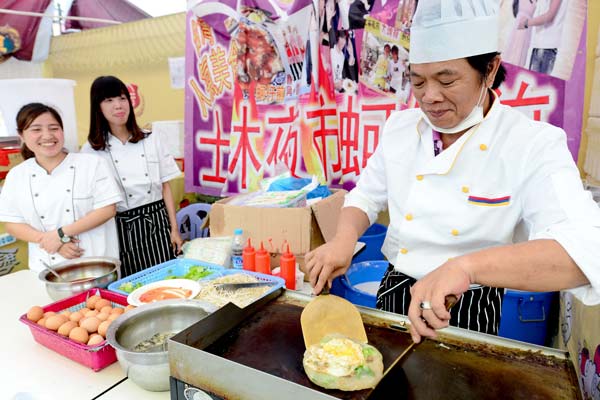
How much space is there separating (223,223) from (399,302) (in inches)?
49.5

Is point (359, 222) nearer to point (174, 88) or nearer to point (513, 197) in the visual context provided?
point (513, 197)

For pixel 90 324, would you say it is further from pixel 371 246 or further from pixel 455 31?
pixel 371 246

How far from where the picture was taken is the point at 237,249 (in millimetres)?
2248

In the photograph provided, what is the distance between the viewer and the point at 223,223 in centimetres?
247

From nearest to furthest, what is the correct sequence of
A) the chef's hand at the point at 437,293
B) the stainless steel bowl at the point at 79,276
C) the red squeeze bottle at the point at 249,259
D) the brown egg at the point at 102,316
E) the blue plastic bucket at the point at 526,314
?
the chef's hand at the point at 437,293, the brown egg at the point at 102,316, the stainless steel bowl at the point at 79,276, the red squeeze bottle at the point at 249,259, the blue plastic bucket at the point at 526,314

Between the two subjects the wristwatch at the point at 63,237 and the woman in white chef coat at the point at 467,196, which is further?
the wristwatch at the point at 63,237

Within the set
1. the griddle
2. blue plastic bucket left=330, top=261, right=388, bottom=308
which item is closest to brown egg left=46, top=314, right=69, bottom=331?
the griddle

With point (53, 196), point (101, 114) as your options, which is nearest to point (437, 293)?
point (53, 196)

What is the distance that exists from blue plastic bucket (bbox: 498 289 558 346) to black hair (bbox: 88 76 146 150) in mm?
2713

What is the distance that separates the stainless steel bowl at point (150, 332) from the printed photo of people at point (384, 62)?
6.56 feet

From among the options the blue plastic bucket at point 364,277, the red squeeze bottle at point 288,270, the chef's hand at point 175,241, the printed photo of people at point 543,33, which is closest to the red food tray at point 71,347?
the red squeeze bottle at point 288,270

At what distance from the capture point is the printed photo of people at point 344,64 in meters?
2.84

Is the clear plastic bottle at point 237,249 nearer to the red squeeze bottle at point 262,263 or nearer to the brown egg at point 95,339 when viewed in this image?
the red squeeze bottle at point 262,263

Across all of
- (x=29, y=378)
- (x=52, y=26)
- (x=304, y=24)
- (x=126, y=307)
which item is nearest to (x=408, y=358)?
(x=126, y=307)
